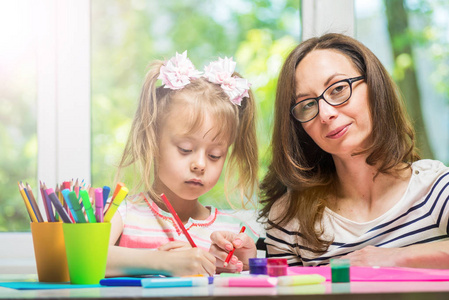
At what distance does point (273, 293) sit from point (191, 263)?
1.50 ft

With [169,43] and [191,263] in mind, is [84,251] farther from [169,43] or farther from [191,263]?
[169,43]

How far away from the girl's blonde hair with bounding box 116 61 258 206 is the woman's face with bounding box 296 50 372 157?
0.16 metres

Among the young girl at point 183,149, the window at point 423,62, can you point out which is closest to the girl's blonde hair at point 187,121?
the young girl at point 183,149

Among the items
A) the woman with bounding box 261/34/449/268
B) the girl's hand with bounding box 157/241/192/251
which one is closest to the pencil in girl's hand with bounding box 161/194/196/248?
the girl's hand with bounding box 157/241/192/251

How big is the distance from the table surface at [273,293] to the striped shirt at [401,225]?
51 cm

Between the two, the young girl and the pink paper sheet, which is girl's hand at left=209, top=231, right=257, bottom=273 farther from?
the pink paper sheet

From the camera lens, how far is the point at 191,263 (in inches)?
43.1

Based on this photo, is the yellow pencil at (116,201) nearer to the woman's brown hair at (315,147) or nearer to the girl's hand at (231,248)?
the girl's hand at (231,248)

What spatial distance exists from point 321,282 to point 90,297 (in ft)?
1.15

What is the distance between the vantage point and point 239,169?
139 centimetres

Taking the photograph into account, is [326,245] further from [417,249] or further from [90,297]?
[90,297]

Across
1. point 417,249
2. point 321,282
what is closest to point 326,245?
point 417,249

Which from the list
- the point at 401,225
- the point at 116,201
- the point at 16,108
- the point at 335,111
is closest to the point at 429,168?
the point at 401,225

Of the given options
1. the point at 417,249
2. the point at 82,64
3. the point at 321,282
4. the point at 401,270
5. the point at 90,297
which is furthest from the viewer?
the point at 82,64
